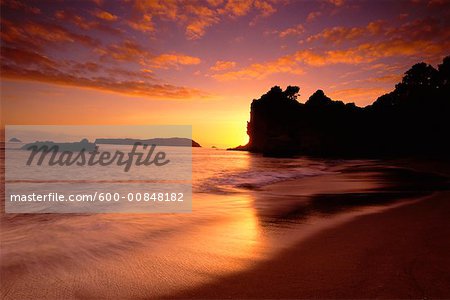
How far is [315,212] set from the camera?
631cm

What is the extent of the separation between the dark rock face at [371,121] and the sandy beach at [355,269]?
42.3 metres

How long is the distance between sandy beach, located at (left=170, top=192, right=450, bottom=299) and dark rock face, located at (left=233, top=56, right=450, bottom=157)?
4235 centimetres

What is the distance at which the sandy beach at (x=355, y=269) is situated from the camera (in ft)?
8.21

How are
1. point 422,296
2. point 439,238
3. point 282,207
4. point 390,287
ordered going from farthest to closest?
1. point 282,207
2. point 439,238
3. point 390,287
4. point 422,296

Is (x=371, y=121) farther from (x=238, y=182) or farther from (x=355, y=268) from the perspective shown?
(x=355, y=268)

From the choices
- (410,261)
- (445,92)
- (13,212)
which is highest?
(445,92)

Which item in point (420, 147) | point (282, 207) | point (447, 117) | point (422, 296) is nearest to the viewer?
point (422, 296)

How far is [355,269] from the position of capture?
294cm

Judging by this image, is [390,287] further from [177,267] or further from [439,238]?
[177,267]

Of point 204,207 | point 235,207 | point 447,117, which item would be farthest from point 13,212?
point 447,117

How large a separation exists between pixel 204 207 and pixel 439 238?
5.42 metres

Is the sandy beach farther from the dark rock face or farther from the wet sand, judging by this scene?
the dark rock face

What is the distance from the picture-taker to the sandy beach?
250cm

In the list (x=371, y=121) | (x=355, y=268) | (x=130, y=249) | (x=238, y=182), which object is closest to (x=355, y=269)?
(x=355, y=268)
